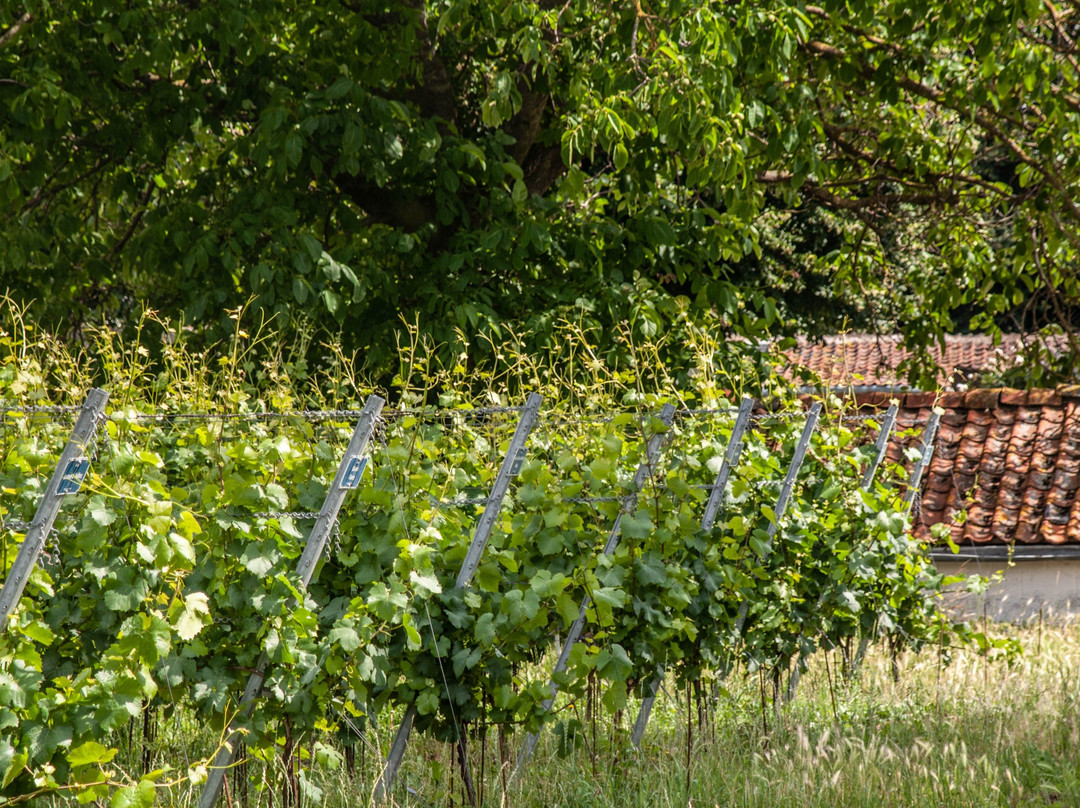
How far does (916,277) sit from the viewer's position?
7.95 metres

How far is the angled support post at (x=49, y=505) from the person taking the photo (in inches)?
100

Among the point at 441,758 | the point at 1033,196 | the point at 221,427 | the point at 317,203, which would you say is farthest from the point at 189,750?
the point at 1033,196

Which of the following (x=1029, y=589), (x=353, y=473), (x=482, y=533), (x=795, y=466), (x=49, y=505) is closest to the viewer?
(x=49, y=505)

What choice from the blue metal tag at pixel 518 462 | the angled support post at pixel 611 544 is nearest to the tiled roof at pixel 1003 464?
the angled support post at pixel 611 544

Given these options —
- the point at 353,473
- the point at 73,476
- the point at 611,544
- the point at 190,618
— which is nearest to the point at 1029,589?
the point at 611,544

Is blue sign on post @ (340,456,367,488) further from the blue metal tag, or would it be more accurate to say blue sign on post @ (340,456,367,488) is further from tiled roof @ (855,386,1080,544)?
tiled roof @ (855,386,1080,544)

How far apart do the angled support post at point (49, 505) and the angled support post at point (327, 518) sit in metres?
0.77

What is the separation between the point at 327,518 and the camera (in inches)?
127

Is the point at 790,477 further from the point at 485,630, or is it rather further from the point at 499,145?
the point at 499,145

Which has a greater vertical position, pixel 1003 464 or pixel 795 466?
pixel 1003 464

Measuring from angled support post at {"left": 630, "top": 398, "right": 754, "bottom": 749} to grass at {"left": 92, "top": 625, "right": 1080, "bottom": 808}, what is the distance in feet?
0.27

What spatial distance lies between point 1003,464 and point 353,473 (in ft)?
25.4

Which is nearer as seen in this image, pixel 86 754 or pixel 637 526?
pixel 86 754

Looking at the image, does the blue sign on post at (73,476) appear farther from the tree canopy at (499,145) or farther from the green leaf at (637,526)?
the tree canopy at (499,145)
